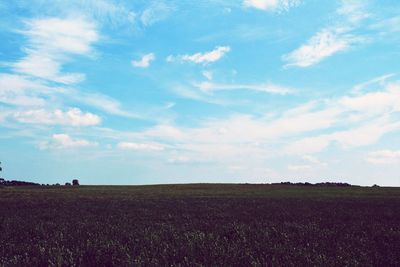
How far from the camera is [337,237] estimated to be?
11.2m

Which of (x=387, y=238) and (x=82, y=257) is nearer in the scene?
(x=82, y=257)

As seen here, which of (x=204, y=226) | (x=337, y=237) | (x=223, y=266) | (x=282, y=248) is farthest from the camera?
(x=204, y=226)

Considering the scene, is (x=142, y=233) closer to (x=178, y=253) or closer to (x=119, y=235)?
(x=119, y=235)

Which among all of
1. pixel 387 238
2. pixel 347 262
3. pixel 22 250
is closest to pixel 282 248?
pixel 347 262

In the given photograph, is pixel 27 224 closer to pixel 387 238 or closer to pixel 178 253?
pixel 178 253

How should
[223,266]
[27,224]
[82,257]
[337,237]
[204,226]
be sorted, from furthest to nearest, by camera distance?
[27,224] → [204,226] → [337,237] → [82,257] → [223,266]

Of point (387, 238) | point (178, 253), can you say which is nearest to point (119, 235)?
point (178, 253)

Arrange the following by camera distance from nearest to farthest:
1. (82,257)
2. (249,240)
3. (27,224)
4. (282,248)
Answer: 1. (82,257)
2. (282,248)
3. (249,240)
4. (27,224)

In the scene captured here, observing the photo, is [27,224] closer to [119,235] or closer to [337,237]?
[119,235]

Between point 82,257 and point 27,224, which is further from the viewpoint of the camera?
point 27,224

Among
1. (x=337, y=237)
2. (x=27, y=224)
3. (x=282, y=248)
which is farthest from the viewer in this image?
(x=27, y=224)

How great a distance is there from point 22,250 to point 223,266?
204 inches

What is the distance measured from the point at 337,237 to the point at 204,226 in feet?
14.4

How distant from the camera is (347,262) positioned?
7645 millimetres
